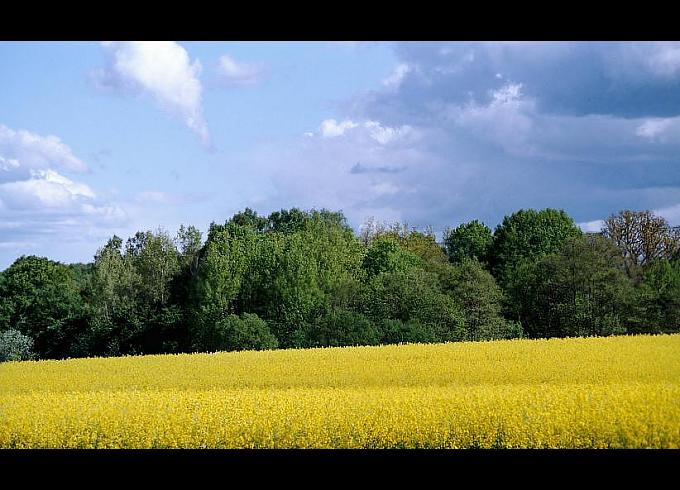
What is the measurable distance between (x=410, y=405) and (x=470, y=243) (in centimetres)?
466

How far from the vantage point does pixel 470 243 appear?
1016cm

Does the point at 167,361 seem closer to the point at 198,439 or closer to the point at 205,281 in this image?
the point at 205,281

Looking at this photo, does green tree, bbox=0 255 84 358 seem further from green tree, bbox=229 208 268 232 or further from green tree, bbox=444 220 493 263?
green tree, bbox=444 220 493 263

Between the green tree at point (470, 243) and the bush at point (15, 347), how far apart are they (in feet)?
22.4

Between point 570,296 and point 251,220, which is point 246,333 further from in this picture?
point 570,296

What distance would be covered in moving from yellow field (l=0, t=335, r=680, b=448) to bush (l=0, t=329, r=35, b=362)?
13.3 feet

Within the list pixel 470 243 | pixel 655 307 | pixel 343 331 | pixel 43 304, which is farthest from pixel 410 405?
pixel 43 304
